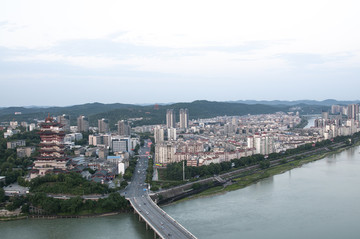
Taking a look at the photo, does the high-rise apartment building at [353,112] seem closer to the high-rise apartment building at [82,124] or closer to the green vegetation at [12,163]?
the high-rise apartment building at [82,124]

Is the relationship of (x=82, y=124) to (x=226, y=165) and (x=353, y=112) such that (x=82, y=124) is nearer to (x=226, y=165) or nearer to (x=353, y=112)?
(x=226, y=165)

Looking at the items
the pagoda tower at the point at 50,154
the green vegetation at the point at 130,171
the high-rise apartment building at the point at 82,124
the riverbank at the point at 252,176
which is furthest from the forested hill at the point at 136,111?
the pagoda tower at the point at 50,154

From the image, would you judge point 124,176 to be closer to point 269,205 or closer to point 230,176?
point 230,176

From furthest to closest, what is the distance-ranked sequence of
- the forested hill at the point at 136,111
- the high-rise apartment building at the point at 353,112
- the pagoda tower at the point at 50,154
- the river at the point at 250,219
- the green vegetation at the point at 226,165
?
the high-rise apartment building at the point at 353,112, the forested hill at the point at 136,111, the green vegetation at the point at 226,165, the pagoda tower at the point at 50,154, the river at the point at 250,219

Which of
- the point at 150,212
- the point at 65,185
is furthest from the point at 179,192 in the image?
the point at 65,185

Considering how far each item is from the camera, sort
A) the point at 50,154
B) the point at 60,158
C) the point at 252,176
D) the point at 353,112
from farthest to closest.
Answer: the point at 353,112
the point at 252,176
the point at 50,154
the point at 60,158
